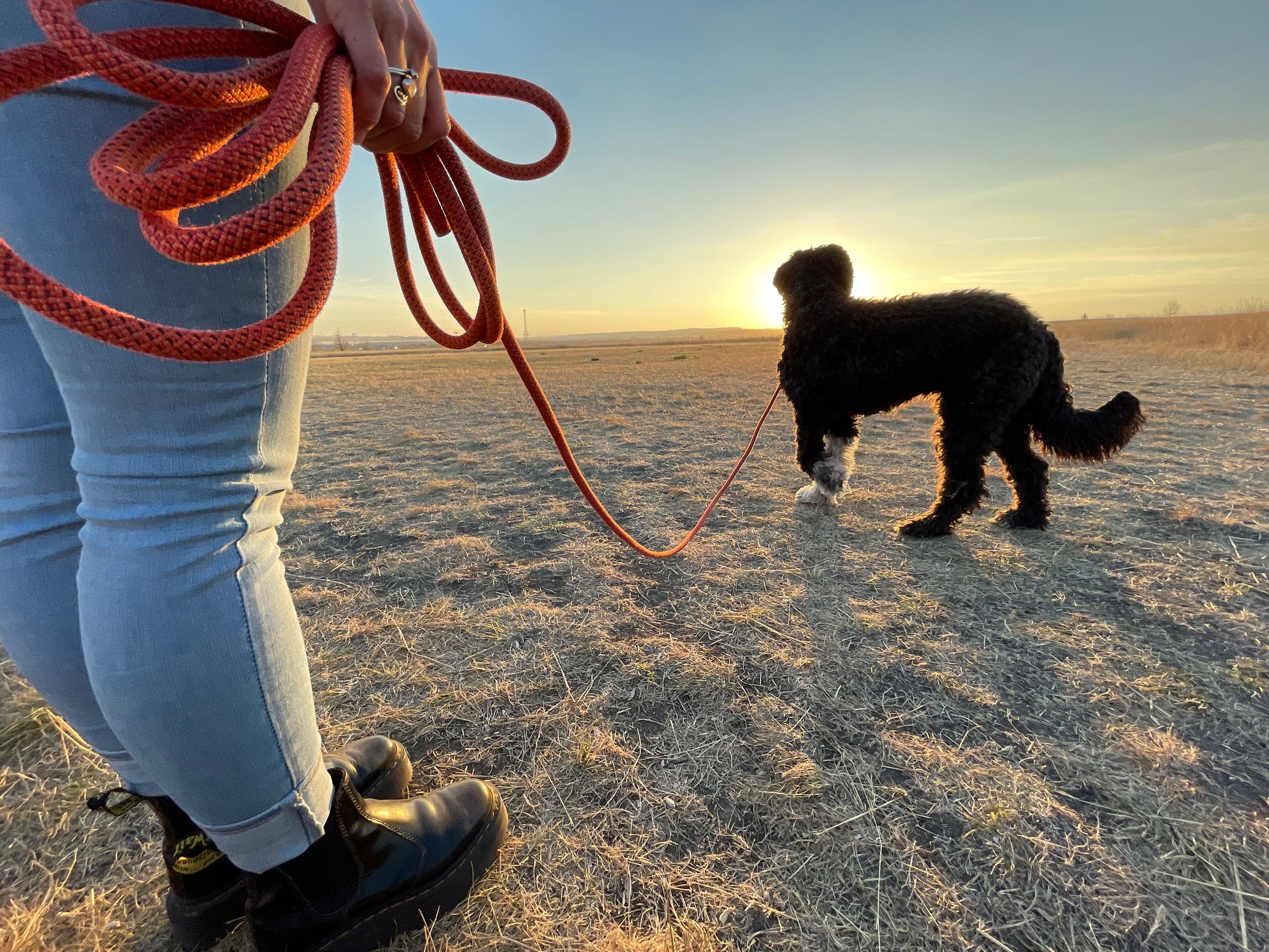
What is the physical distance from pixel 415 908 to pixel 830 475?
279 cm

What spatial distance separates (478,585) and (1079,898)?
198cm

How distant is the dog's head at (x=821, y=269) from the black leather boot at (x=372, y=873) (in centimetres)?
296

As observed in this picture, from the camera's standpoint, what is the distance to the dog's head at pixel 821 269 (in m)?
3.07

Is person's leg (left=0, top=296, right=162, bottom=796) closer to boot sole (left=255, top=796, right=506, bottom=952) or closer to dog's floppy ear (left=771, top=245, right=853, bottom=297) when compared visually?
boot sole (left=255, top=796, right=506, bottom=952)

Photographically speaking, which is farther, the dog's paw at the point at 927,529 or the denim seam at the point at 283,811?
the dog's paw at the point at 927,529

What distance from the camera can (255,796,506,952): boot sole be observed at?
84cm

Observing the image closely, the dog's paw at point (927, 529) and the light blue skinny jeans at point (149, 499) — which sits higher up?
the light blue skinny jeans at point (149, 499)

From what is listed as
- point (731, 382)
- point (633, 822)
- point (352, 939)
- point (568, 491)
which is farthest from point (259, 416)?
point (731, 382)

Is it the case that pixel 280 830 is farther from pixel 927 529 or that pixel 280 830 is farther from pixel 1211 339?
pixel 1211 339

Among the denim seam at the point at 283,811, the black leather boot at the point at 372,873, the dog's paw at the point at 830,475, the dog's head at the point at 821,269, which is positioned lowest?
the black leather boot at the point at 372,873


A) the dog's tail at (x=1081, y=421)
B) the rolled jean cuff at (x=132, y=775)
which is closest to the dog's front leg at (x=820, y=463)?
the dog's tail at (x=1081, y=421)

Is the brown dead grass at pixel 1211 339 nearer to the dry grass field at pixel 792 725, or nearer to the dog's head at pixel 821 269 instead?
the dog's head at pixel 821 269

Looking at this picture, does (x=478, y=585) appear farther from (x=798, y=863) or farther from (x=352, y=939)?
(x=798, y=863)

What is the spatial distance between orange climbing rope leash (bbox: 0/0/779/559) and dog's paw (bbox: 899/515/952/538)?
8.96 ft
